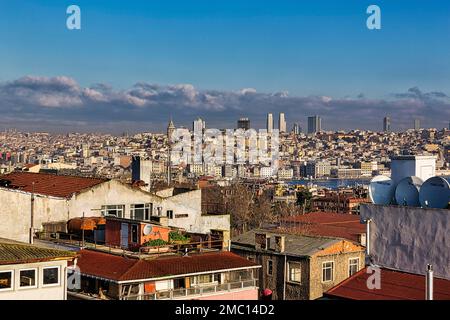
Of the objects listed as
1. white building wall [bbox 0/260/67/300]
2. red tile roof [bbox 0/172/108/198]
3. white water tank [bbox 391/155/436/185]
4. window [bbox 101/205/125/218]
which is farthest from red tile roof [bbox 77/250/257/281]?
red tile roof [bbox 0/172/108/198]

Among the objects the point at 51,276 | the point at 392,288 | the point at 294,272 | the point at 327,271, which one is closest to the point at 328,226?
the point at 327,271

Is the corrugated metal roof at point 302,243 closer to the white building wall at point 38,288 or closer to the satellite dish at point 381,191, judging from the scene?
the satellite dish at point 381,191

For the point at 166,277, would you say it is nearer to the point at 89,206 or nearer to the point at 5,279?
the point at 5,279

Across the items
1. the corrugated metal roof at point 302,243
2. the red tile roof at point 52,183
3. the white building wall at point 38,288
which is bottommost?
the corrugated metal roof at point 302,243

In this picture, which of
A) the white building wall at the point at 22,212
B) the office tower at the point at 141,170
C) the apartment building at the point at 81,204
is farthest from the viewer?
the office tower at the point at 141,170

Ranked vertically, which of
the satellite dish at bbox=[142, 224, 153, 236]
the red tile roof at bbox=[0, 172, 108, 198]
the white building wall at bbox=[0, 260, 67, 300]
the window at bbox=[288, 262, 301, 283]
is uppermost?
the red tile roof at bbox=[0, 172, 108, 198]

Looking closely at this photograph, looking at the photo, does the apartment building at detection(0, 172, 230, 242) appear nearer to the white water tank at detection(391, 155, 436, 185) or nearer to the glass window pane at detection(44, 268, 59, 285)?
the glass window pane at detection(44, 268, 59, 285)

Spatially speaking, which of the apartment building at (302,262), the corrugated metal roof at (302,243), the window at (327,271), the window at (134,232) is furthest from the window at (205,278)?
the window at (327,271)
